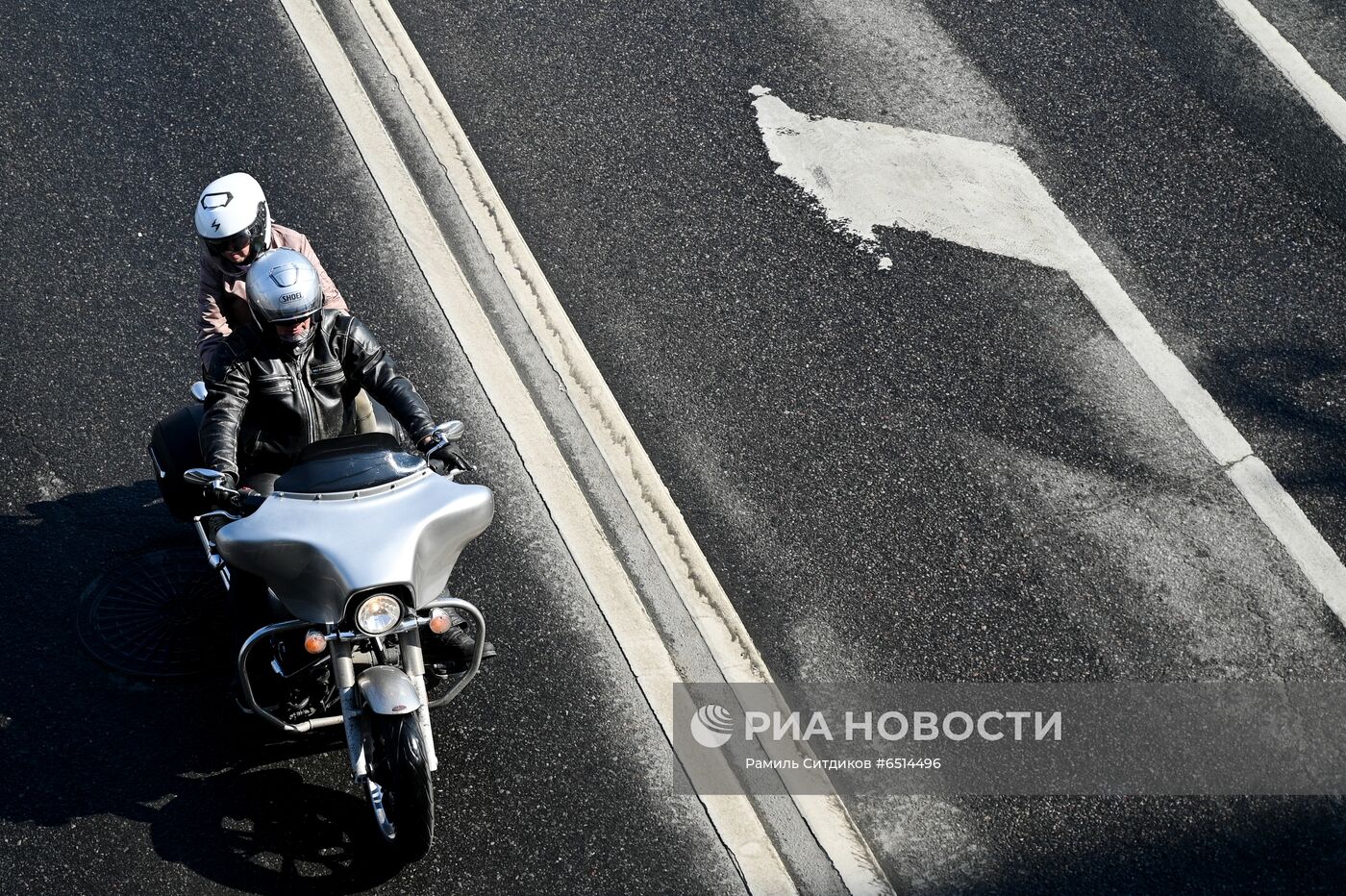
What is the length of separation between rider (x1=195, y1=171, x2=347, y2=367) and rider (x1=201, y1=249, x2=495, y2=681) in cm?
45

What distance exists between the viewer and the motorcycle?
5.13 metres

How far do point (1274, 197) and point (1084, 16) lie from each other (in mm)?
2021

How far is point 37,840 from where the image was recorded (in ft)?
18.1

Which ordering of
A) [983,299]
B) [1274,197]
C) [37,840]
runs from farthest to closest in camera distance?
[1274,197]
[983,299]
[37,840]

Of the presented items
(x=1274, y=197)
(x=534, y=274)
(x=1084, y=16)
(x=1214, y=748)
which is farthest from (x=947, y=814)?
(x=1084, y=16)

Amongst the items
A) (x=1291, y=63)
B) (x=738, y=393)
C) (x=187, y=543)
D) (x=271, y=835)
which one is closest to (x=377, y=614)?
(x=271, y=835)

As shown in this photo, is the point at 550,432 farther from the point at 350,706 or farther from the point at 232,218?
the point at 350,706

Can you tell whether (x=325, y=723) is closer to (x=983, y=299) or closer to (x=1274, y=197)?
(x=983, y=299)

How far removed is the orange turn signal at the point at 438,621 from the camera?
5.38 metres

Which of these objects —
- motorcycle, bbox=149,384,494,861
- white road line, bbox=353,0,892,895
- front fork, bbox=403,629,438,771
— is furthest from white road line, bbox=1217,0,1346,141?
front fork, bbox=403,629,438,771

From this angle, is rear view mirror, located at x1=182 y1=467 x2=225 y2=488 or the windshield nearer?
the windshield

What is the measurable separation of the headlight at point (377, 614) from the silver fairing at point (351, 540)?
0.07m

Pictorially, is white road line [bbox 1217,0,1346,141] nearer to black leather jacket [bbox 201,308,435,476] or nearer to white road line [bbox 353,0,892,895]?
white road line [bbox 353,0,892,895]

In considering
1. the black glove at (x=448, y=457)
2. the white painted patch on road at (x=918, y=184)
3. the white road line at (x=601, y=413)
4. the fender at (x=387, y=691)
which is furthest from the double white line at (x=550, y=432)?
the white painted patch on road at (x=918, y=184)
